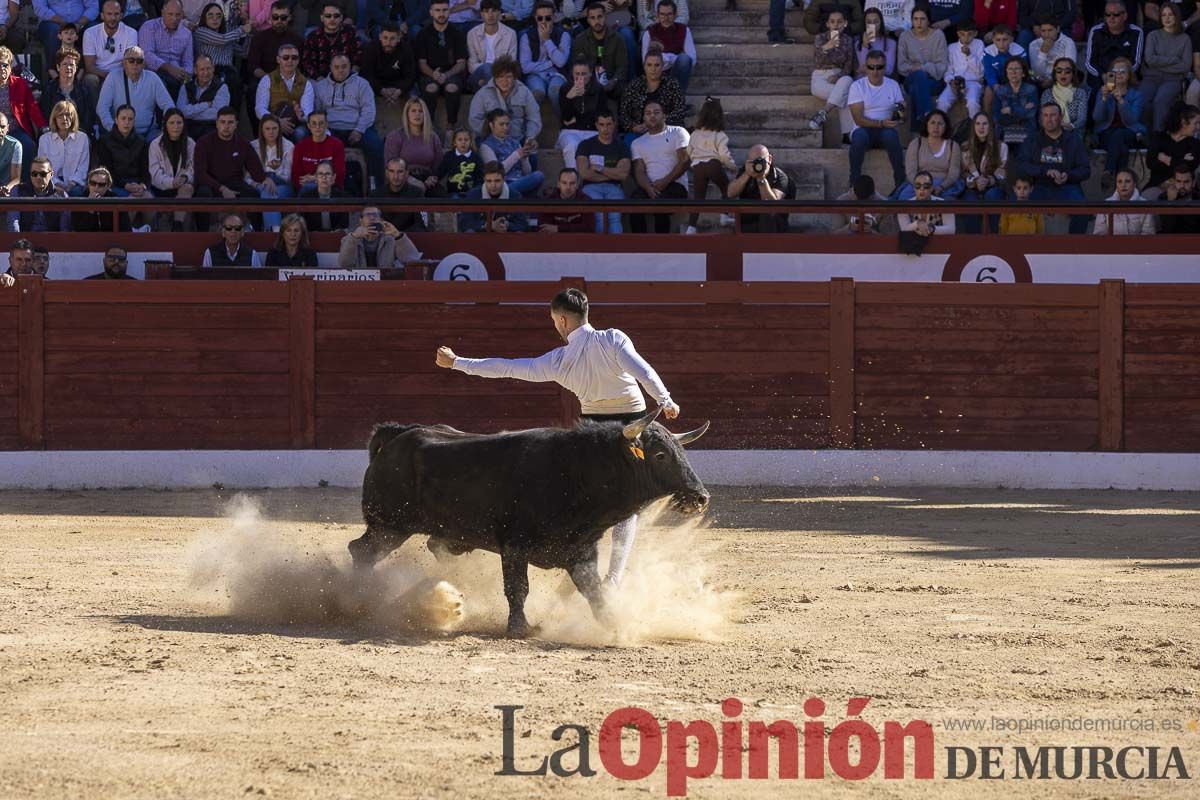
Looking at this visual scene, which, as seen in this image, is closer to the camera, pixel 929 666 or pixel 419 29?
pixel 929 666

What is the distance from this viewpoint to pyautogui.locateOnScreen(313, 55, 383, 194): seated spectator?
12617 mm

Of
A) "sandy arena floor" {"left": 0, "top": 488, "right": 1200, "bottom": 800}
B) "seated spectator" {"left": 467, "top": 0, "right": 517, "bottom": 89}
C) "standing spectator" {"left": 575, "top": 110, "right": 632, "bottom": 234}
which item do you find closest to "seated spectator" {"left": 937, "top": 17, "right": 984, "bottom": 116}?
"standing spectator" {"left": 575, "top": 110, "right": 632, "bottom": 234}

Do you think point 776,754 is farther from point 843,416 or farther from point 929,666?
point 843,416

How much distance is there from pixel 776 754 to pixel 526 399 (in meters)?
7.19

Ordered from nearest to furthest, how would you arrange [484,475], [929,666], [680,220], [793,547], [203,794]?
1. [203,794]
2. [929,666]
3. [484,475]
4. [793,547]
5. [680,220]

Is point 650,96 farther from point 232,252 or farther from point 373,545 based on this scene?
point 373,545

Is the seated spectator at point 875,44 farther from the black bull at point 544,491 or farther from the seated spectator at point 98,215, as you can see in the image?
the black bull at point 544,491

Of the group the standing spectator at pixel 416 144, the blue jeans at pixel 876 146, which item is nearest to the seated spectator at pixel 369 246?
the standing spectator at pixel 416 144

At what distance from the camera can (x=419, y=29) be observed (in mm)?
13180

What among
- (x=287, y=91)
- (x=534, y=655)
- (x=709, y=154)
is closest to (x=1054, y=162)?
(x=709, y=154)

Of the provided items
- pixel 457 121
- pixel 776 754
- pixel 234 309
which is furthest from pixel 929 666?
pixel 457 121

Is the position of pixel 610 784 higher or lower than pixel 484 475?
lower

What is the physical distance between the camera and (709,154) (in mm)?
12250

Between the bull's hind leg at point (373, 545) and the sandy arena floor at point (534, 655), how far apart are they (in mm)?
90
